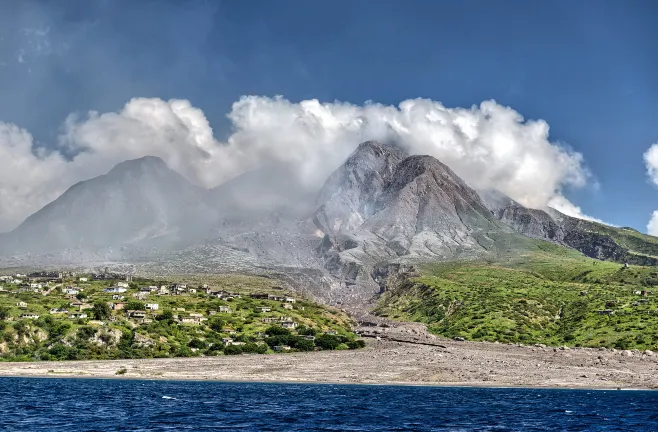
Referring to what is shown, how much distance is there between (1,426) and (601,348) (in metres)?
167

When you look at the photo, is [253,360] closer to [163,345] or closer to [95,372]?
[163,345]

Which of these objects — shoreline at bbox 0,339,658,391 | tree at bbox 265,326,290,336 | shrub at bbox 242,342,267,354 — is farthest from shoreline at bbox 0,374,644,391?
tree at bbox 265,326,290,336

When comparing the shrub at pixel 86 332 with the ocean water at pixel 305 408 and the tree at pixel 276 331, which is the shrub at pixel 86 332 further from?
the tree at pixel 276 331

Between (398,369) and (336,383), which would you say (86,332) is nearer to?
(336,383)

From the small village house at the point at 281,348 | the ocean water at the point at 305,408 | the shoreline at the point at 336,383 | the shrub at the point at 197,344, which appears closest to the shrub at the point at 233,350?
the shrub at the point at 197,344

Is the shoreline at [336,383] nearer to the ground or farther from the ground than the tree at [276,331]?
nearer to the ground

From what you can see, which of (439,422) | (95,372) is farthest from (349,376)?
(439,422)

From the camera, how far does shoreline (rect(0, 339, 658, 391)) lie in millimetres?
137000

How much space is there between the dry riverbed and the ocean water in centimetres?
977

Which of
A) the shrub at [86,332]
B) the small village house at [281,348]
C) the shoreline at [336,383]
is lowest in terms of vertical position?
the shoreline at [336,383]

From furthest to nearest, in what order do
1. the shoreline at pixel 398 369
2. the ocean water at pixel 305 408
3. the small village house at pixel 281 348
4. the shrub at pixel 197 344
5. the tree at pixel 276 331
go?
the tree at pixel 276 331
the small village house at pixel 281 348
the shrub at pixel 197 344
the shoreline at pixel 398 369
the ocean water at pixel 305 408

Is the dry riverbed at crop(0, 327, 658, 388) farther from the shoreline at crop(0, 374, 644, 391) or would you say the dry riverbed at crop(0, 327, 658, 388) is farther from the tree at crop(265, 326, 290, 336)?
the tree at crop(265, 326, 290, 336)

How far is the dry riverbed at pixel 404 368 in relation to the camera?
454 ft

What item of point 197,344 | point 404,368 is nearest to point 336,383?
point 404,368
